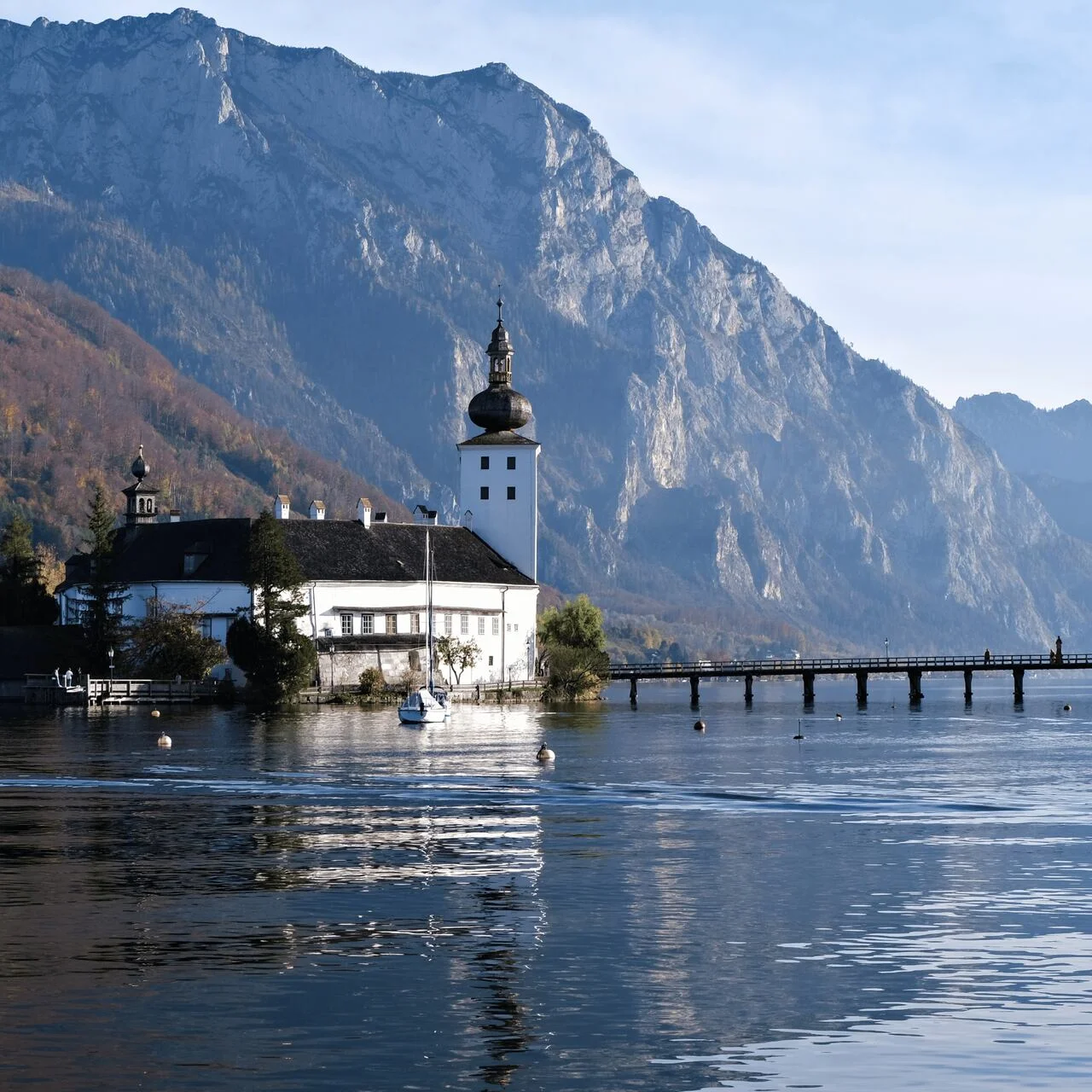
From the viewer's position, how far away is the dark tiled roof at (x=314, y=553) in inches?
5522

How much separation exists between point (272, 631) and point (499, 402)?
1467 inches

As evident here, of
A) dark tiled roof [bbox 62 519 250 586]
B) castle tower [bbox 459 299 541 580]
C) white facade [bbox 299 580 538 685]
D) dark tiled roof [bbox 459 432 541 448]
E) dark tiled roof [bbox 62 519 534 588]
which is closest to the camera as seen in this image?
dark tiled roof [bbox 62 519 250 586]

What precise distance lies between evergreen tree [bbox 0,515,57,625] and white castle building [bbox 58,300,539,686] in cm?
388

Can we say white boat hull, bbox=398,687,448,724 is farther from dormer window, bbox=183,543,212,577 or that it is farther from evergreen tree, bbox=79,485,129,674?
dormer window, bbox=183,543,212,577

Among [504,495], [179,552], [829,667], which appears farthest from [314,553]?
[829,667]

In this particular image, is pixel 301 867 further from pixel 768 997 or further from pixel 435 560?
pixel 435 560

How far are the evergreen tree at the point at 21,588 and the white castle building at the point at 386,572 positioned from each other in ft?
12.7

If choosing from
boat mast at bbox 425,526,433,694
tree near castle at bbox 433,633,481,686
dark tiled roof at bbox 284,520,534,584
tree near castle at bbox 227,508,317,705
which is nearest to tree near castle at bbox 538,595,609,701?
dark tiled roof at bbox 284,520,534,584

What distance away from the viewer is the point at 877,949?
1294 inches

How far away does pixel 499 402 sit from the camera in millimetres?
160625

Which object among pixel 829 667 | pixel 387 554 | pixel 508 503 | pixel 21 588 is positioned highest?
pixel 508 503

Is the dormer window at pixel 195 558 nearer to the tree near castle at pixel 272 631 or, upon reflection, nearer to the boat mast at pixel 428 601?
the tree near castle at pixel 272 631

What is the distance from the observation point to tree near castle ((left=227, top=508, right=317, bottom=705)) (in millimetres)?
128875

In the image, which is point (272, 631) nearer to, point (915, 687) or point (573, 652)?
point (573, 652)
